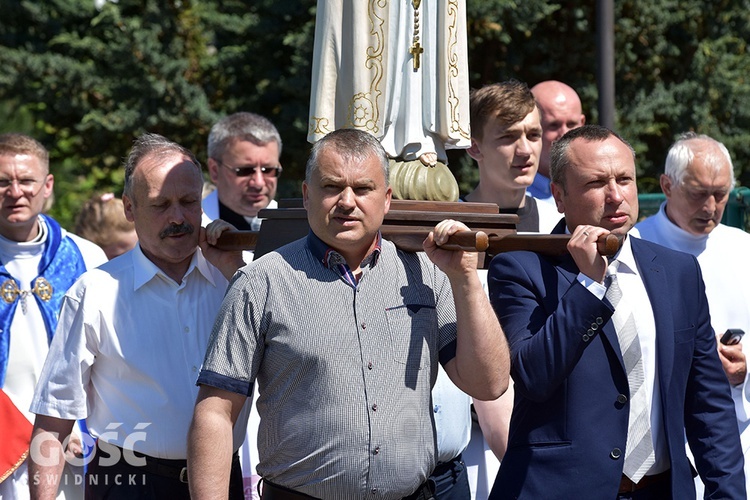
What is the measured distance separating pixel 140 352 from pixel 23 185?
1718mm

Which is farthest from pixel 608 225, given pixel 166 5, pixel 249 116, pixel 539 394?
pixel 166 5

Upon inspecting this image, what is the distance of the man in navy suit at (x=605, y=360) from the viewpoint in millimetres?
3486

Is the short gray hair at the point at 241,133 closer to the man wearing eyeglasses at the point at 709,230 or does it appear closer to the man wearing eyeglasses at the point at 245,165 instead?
the man wearing eyeglasses at the point at 245,165

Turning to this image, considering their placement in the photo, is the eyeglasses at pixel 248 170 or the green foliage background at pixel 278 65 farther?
the green foliage background at pixel 278 65

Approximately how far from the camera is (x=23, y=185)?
5.49 metres

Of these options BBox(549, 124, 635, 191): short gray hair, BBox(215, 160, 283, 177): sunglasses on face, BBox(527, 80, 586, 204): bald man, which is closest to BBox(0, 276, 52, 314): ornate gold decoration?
BBox(215, 160, 283, 177): sunglasses on face

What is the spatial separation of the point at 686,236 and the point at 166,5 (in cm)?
743

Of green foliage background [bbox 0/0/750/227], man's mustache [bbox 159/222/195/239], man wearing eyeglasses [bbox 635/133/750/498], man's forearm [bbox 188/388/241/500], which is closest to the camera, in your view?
man's forearm [bbox 188/388/241/500]

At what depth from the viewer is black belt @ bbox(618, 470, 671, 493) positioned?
11.8 ft

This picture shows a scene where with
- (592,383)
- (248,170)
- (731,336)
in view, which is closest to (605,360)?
(592,383)

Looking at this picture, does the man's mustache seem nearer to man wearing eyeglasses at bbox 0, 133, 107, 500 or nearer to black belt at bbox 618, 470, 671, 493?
man wearing eyeglasses at bbox 0, 133, 107, 500

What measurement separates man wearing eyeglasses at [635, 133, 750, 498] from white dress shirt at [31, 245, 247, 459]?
2.44m

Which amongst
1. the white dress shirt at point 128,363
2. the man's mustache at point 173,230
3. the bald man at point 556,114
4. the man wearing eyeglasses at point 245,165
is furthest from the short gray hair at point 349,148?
the man wearing eyeglasses at point 245,165

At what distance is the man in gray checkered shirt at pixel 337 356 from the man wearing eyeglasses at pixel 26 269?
2.18 meters
